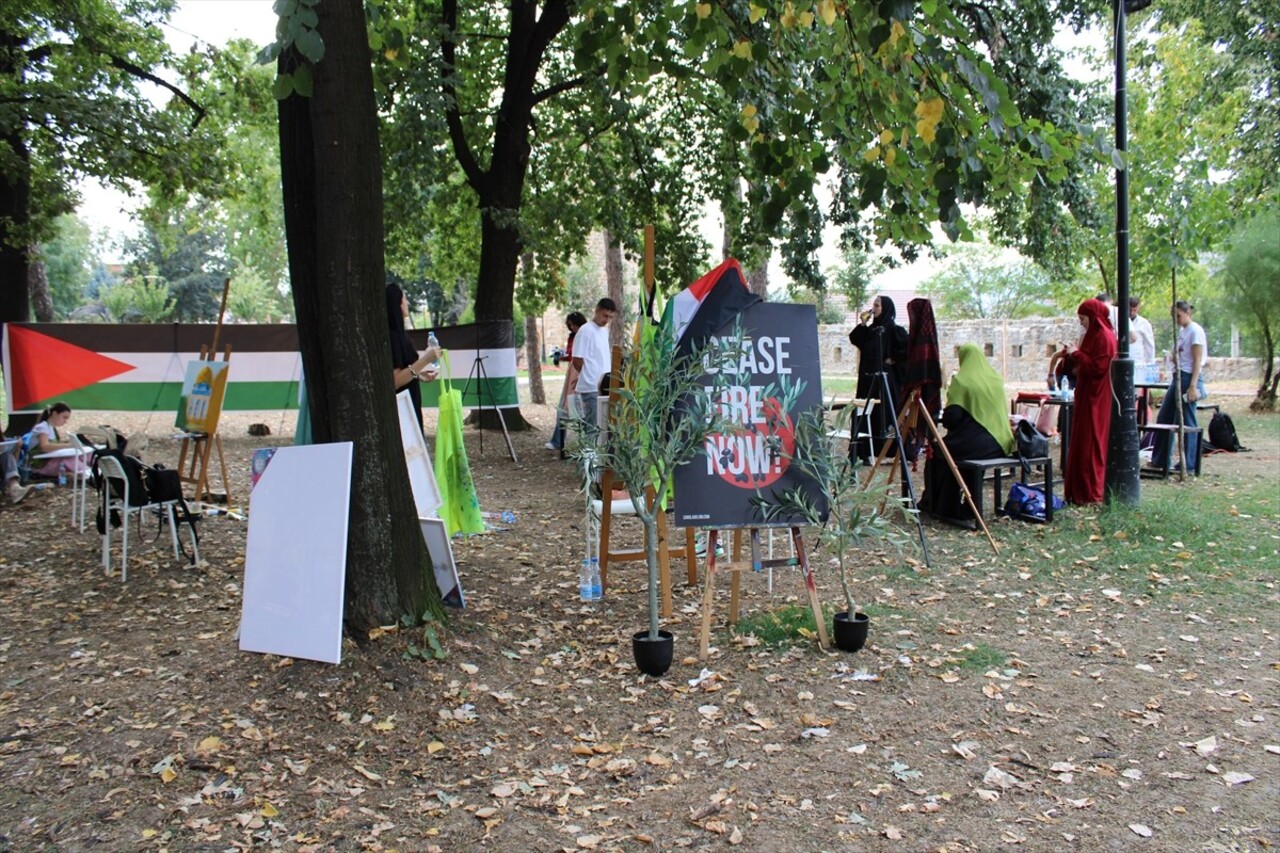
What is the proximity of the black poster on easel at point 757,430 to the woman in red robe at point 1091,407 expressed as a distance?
4.56 m

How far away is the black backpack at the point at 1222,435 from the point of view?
41.5ft

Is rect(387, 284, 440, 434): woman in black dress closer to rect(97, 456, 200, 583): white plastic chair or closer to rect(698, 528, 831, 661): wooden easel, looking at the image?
rect(97, 456, 200, 583): white plastic chair

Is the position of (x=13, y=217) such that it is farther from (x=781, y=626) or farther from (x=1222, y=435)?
(x=1222, y=435)

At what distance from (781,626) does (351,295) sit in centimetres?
282

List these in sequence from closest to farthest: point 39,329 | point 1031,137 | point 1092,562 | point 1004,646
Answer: point 1031,137
point 1004,646
point 1092,562
point 39,329

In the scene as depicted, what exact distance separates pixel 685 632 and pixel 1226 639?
9.62 feet

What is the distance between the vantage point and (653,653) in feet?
14.7

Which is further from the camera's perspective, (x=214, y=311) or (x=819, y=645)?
(x=214, y=311)

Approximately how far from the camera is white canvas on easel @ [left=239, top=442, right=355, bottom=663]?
423 centimetres

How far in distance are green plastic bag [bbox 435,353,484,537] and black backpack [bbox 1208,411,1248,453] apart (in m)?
10.6

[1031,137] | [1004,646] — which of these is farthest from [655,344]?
[1004,646]

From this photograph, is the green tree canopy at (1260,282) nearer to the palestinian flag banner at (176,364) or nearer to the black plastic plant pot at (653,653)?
the palestinian flag banner at (176,364)

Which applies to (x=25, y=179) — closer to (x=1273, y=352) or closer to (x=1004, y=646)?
(x=1004, y=646)

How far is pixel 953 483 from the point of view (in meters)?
7.92
